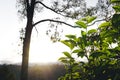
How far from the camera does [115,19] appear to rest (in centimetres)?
125

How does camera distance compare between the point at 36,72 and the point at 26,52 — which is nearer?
the point at 26,52

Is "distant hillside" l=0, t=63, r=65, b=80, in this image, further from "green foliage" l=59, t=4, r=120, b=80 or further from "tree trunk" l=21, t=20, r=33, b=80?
"green foliage" l=59, t=4, r=120, b=80

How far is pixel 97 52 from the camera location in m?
1.34

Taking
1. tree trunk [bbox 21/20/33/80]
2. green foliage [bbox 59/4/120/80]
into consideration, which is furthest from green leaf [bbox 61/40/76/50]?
tree trunk [bbox 21/20/33/80]

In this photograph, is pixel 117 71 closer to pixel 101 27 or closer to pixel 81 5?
pixel 101 27

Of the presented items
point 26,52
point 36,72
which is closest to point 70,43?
point 26,52

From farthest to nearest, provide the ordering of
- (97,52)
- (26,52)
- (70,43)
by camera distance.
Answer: (26,52), (70,43), (97,52)

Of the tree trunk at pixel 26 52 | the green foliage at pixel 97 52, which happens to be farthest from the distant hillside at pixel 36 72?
the green foliage at pixel 97 52

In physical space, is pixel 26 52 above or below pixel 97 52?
above

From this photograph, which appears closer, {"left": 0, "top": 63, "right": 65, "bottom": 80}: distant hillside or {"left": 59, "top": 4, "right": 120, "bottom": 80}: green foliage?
{"left": 59, "top": 4, "right": 120, "bottom": 80}: green foliage

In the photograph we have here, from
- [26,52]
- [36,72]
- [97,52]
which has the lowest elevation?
[97,52]

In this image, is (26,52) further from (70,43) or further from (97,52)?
(97,52)

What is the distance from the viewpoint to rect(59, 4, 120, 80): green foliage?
1326mm

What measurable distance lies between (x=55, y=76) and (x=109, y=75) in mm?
42152
